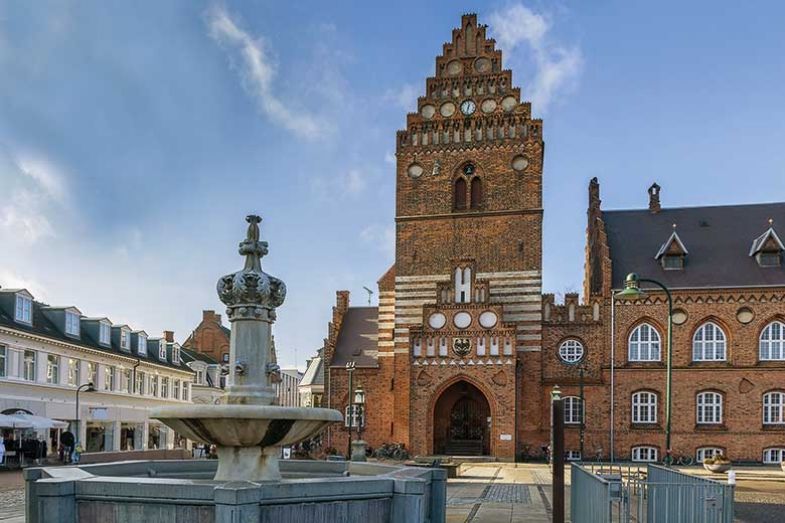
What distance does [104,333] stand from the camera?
46.9 meters

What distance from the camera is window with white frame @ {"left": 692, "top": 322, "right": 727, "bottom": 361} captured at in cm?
4119

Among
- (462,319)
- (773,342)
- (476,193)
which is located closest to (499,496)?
(462,319)

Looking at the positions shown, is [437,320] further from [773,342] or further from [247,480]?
[247,480]

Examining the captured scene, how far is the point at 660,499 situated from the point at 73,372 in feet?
121

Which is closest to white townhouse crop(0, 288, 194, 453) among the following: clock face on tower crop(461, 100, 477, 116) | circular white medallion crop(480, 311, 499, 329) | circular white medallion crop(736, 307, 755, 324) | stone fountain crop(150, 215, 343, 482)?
circular white medallion crop(480, 311, 499, 329)

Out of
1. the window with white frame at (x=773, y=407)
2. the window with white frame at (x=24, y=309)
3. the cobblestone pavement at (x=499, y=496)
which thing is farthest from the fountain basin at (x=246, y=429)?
the window with white frame at (x=773, y=407)

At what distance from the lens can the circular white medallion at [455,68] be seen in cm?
4616

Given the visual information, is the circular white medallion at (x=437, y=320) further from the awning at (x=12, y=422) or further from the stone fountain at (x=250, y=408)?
the stone fountain at (x=250, y=408)

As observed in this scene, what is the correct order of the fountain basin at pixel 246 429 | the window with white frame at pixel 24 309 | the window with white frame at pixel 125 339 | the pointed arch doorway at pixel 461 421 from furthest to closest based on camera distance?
the window with white frame at pixel 125 339 → the pointed arch doorway at pixel 461 421 → the window with white frame at pixel 24 309 → the fountain basin at pixel 246 429

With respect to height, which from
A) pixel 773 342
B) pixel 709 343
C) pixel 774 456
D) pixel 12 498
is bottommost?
pixel 774 456

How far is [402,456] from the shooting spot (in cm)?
4241

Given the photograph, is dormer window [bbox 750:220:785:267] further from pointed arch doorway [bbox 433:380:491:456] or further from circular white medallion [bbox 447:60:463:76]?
circular white medallion [bbox 447:60:463:76]

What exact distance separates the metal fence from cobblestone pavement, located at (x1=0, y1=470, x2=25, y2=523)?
1120cm

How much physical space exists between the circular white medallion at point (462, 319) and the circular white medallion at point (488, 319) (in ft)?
2.43
